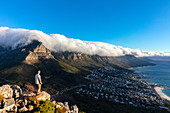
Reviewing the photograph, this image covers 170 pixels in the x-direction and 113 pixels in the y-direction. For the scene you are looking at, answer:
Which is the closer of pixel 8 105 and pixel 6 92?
pixel 8 105

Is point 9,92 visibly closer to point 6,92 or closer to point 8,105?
point 6,92

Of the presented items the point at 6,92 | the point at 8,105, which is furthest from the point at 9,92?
the point at 8,105

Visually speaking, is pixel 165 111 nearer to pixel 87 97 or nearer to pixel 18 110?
pixel 87 97

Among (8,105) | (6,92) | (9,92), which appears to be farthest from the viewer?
(9,92)

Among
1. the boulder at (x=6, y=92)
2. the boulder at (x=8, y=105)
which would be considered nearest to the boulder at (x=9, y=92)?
the boulder at (x=6, y=92)

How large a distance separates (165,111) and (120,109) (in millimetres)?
49261

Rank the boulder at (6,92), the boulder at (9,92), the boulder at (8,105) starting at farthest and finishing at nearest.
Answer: the boulder at (9,92) < the boulder at (6,92) < the boulder at (8,105)

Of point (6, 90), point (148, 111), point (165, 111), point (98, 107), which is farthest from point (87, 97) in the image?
point (6, 90)

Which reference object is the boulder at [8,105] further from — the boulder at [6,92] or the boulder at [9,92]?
the boulder at [9,92]

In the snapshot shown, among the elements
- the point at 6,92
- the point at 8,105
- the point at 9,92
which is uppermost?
the point at 6,92

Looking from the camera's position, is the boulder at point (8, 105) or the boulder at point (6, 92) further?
the boulder at point (6, 92)

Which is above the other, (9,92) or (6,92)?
(6,92)

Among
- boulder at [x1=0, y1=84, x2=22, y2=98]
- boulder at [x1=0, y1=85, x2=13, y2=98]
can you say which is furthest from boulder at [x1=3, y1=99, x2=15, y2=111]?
boulder at [x1=0, y1=84, x2=22, y2=98]

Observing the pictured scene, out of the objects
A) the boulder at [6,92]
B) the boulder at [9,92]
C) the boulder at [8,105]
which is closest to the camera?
the boulder at [8,105]
